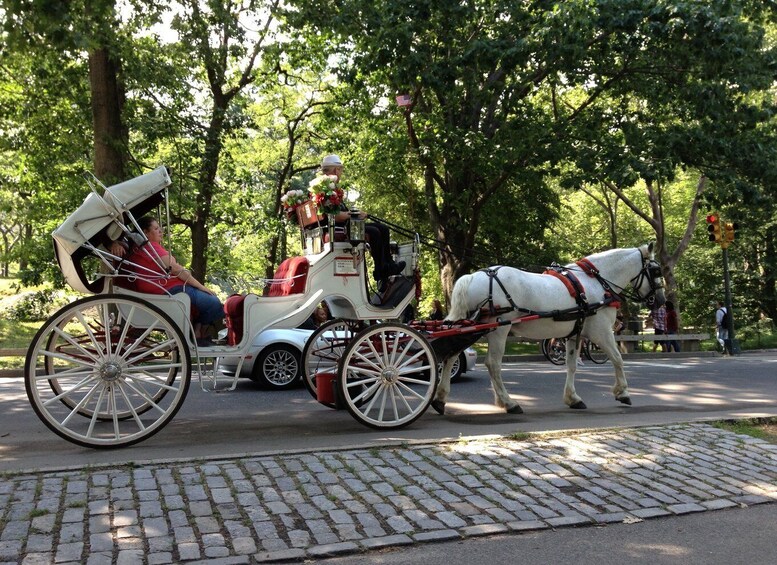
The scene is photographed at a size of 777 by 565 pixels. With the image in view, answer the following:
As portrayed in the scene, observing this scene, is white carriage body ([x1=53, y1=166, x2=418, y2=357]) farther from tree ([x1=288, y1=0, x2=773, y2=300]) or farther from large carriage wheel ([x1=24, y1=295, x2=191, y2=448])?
tree ([x1=288, y1=0, x2=773, y2=300])

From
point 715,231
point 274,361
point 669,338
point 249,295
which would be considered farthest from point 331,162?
point 669,338

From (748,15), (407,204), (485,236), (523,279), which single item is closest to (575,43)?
(748,15)

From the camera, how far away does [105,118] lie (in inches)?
644

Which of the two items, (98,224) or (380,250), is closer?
(98,224)

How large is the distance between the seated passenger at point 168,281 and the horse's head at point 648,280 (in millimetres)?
5992

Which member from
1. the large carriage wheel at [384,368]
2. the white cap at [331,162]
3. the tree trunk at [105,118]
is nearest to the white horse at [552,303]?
the large carriage wheel at [384,368]

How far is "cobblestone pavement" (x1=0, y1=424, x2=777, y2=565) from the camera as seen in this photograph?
178 inches

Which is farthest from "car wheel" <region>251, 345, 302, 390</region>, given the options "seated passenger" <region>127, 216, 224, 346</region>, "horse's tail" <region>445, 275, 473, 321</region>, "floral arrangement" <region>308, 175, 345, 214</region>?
"floral arrangement" <region>308, 175, 345, 214</region>

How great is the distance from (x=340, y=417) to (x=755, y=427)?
4.90 meters

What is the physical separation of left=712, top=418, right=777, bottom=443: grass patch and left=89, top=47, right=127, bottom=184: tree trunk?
13049 millimetres

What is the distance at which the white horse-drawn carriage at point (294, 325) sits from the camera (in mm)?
7082

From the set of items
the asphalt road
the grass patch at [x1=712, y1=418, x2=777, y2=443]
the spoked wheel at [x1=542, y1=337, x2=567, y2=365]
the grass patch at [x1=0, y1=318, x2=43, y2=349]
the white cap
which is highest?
the white cap

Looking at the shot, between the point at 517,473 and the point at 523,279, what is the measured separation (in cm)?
390

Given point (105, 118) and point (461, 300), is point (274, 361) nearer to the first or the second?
point (461, 300)
